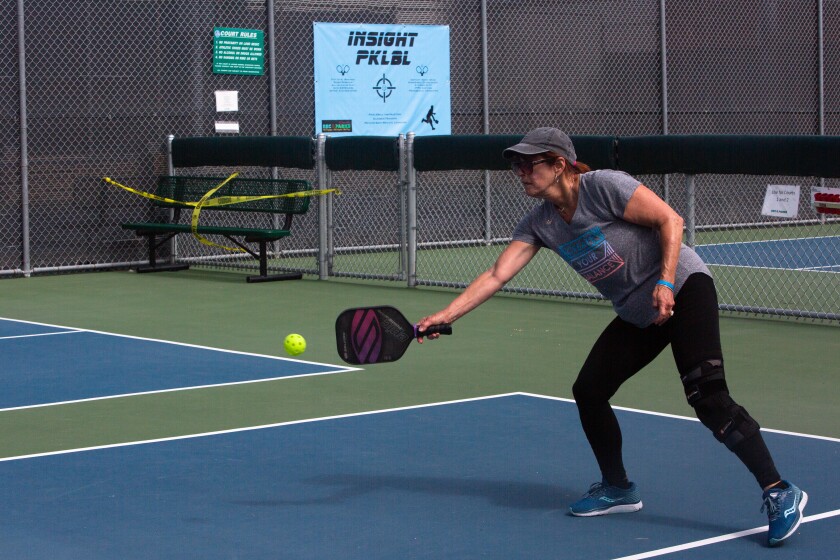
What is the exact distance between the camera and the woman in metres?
5.88

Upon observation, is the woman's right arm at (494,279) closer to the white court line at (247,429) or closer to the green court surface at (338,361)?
the white court line at (247,429)

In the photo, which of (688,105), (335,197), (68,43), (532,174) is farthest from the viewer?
(688,105)

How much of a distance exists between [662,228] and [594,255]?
1.17 ft

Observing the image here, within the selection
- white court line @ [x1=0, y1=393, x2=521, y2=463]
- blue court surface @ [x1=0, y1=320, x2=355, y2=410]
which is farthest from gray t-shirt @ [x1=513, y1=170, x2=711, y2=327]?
blue court surface @ [x1=0, y1=320, x2=355, y2=410]

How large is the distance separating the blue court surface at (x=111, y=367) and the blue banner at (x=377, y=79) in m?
7.67

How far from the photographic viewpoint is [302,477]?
23.2 ft

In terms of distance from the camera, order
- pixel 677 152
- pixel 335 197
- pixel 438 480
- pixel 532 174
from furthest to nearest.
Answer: pixel 335 197, pixel 677 152, pixel 438 480, pixel 532 174

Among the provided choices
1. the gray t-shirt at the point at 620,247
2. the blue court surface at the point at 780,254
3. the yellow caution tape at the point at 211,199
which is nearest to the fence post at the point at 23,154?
the yellow caution tape at the point at 211,199

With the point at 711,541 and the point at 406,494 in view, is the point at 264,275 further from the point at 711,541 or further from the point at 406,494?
the point at 711,541

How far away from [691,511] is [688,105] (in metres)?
16.6

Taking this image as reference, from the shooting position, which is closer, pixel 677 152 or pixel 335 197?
pixel 677 152

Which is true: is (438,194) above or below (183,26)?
below

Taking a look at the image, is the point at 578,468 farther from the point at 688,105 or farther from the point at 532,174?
the point at 688,105

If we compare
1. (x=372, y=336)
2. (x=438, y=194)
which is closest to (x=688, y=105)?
(x=438, y=194)
